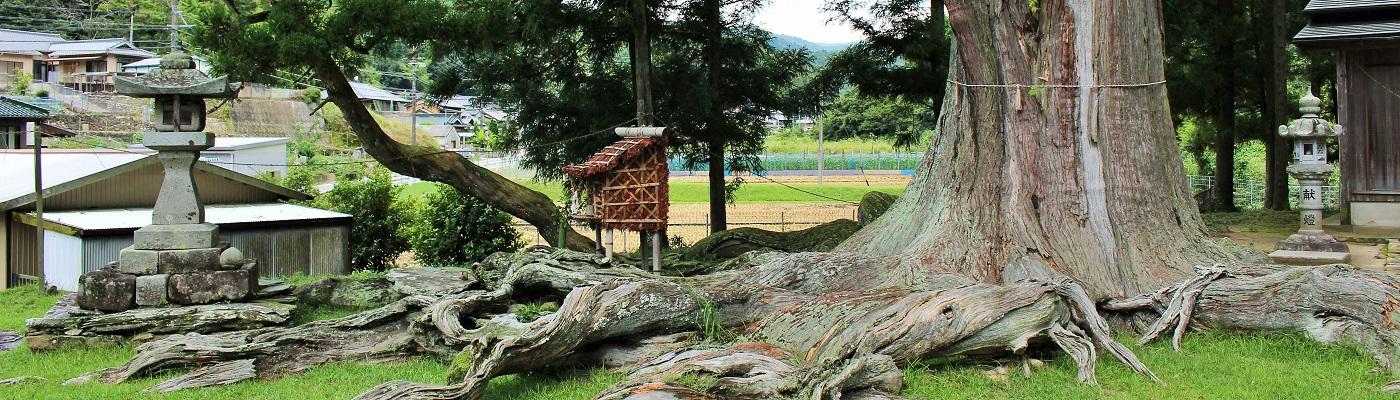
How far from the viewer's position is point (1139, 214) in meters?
9.12

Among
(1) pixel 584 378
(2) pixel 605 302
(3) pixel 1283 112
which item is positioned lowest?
(1) pixel 584 378

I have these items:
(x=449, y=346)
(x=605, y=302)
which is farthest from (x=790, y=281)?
(x=449, y=346)

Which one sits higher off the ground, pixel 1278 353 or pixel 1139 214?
pixel 1139 214

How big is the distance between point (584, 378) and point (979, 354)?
8.81ft

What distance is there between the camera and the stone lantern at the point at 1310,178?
11.3m

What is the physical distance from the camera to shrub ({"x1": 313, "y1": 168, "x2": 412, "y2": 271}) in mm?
18906

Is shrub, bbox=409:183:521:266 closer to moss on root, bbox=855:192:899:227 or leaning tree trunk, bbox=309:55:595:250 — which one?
leaning tree trunk, bbox=309:55:595:250

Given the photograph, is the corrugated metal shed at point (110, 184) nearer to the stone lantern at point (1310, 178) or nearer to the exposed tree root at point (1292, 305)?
the exposed tree root at point (1292, 305)

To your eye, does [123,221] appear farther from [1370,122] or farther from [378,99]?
[378,99]

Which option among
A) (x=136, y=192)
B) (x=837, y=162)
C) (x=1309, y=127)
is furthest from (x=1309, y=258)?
(x=837, y=162)

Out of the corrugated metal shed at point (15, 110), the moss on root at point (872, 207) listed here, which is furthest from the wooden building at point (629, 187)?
the corrugated metal shed at point (15, 110)

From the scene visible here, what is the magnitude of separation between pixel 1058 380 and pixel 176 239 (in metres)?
7.68

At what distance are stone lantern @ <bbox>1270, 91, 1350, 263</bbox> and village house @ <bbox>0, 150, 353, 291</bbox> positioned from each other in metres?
Result: 13.1

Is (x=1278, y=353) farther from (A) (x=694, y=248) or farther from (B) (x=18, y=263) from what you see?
(B) (x=18, y=263)
